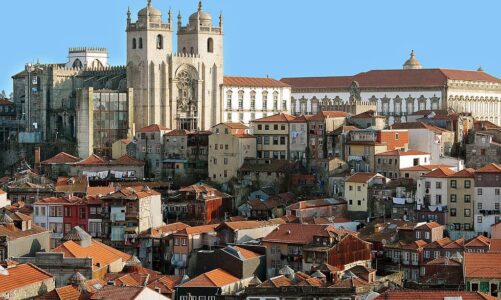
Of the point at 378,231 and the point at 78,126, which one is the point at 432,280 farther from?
the point at 78,126

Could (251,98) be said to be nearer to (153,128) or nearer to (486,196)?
(153,128)

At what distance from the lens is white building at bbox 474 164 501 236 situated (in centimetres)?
7912

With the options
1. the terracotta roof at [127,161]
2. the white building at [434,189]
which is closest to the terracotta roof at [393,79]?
the terracotta roof at [127,161]

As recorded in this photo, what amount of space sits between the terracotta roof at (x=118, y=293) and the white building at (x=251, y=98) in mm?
55374

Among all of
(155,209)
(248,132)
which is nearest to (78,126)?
(248,132)

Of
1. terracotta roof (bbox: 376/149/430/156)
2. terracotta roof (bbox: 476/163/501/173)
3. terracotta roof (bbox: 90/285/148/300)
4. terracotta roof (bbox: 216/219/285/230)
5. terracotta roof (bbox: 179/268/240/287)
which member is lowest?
terracotta roof (bbox: 179/268/240/287)

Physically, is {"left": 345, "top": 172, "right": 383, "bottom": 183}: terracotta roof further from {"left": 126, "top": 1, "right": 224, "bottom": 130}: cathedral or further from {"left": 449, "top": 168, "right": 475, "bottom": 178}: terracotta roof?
{"left": 126, "top": 1, "right": 224, "bottom": 130}: cathedral

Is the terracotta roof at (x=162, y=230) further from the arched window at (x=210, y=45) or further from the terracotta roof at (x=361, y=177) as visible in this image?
the arched window at (x=210, y=45)

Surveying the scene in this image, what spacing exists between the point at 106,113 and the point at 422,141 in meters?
25.3

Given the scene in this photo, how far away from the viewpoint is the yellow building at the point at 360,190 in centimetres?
8431

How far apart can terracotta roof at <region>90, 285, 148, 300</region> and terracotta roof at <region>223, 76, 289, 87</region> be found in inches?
2217

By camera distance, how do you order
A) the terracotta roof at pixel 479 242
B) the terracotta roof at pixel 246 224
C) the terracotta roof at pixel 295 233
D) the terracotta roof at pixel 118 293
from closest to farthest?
the terracotta roof at pixel 118 293 → the terracotta roof at pixel 479 242 → the terracotta roof at pixel 295 233 → the terracotta roof at pixel 246 224

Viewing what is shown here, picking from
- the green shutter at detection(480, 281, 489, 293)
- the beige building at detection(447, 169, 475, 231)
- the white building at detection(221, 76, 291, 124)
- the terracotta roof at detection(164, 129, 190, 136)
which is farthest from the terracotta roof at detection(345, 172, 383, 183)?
the green shutter at detection(480, 281, 489, 293)

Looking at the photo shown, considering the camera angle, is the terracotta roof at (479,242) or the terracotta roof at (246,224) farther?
the terracotta roof at (246,224)
